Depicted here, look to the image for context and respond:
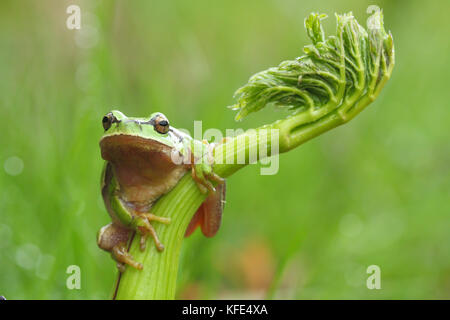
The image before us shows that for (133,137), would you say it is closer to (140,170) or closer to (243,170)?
(140,170)

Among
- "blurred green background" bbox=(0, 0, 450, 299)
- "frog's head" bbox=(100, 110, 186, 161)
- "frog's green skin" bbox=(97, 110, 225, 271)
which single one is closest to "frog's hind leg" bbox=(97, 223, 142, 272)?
"frog's green skin" bbox=(97, 110, 225, 271)

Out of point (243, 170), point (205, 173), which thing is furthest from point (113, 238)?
point (243, 170)

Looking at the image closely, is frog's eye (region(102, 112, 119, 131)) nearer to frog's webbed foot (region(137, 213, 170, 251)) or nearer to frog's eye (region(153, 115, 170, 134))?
frog's eye (region(153, 115, 170, 134))

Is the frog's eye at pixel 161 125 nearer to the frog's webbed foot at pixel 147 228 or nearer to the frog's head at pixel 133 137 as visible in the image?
the frog's head at pixel 133 137

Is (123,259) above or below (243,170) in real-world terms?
below

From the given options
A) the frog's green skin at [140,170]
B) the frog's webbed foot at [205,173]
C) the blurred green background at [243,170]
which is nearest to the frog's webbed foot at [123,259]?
the frog's green skin at [140,170]
